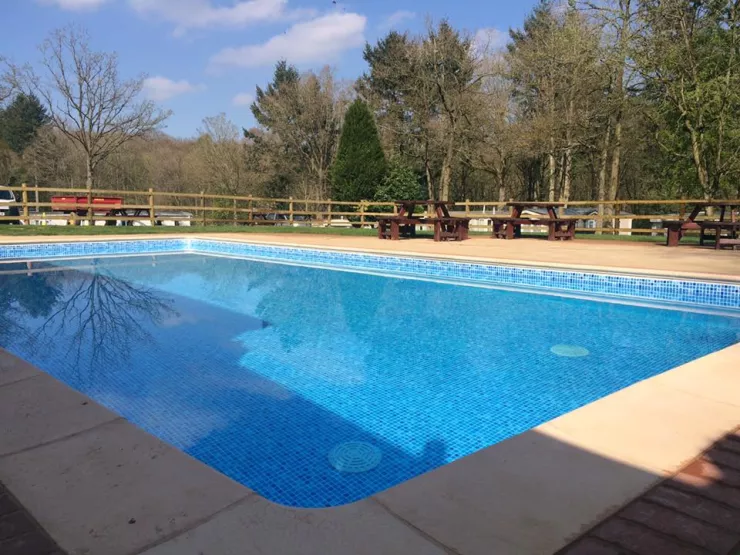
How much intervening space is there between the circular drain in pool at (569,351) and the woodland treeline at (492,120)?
1315 cm

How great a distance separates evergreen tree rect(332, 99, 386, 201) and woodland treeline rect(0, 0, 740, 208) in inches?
8.1

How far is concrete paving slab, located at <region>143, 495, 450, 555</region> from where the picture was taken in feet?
4.75

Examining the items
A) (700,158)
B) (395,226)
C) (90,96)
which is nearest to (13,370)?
(395,226)

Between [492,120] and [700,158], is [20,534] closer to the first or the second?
[700,158]

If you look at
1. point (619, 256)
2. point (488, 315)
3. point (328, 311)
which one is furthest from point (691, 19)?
point (328, 311)

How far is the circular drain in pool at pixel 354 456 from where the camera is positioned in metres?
2.44

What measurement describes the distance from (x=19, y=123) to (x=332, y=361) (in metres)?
48.5

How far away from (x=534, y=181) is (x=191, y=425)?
104 ft

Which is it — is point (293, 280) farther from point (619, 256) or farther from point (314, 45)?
point (314, 45)

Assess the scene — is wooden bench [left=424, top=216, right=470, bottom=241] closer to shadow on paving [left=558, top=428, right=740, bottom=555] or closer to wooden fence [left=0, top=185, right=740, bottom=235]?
wooden fence [left=0, top=185, right=740, bottom=235]

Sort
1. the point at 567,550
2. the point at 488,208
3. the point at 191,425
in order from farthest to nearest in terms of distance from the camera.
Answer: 1. the point at 488,208
2. the point at 191,425
3. the point at 567,550

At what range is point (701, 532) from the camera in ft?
4.91

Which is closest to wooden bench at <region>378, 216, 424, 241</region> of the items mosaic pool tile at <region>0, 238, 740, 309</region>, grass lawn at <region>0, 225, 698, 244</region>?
grass lawn at <region>0, 225, 698, 244</region>

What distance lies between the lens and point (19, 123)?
41.0 metres
